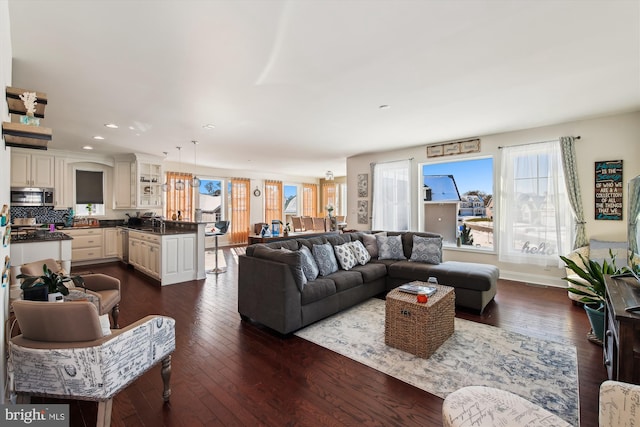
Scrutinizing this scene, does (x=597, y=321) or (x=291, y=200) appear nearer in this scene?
(x=597, y=321)

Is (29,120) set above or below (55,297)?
above

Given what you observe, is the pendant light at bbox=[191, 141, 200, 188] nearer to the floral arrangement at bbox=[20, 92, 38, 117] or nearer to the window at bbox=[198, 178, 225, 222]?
the window at bbox=[198, 178, 225, 222]

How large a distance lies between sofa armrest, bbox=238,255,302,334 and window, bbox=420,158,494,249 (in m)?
4.34

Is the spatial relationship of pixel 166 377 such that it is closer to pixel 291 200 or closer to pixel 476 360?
pixel 476 360

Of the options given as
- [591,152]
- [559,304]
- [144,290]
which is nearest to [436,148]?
[591,152]

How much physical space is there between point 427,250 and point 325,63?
2.97m

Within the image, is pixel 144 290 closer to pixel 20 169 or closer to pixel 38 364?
pixel 38 364

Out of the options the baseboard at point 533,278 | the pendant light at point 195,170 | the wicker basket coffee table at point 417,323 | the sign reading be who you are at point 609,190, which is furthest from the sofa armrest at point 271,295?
the sign reading be who you are at point 609,190

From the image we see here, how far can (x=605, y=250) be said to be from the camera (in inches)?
157

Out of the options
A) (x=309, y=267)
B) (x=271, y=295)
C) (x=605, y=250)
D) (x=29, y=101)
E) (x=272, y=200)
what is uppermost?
(x=29, y=101)

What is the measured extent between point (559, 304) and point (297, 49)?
457 cm

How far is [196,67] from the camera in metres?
2.64

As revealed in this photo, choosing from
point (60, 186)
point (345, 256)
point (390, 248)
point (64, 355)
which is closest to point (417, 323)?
point (345, 256)

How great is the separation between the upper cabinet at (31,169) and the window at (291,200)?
6.88m
